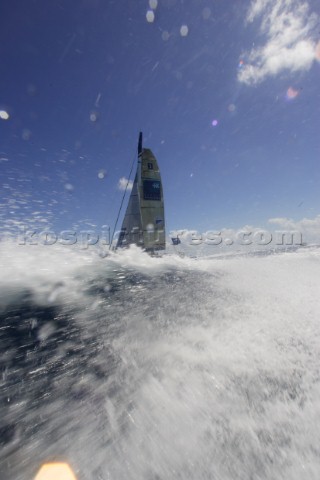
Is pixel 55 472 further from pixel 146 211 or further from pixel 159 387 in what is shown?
pixel 146 211

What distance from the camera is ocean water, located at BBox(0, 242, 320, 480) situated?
133cm

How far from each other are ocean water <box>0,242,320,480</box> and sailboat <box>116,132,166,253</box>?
1871 centimetres

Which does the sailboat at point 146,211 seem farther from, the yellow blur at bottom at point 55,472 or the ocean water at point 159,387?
the yellow blur at bottom at point 55,472

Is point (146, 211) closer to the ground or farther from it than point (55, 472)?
farther from it

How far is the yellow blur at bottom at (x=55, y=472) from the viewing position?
122 cm

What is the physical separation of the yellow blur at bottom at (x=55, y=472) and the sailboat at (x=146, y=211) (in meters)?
21.2

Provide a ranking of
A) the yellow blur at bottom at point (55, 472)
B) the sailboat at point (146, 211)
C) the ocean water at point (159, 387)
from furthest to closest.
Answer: the sailboat at point (146, 211)
the ocean water at point (159, 387)
the yellow blur at bottom at point (55, 472)

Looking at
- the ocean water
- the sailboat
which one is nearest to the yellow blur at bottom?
the ocean water

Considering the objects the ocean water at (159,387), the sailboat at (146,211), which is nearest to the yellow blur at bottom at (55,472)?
the ocean water at (159,387)

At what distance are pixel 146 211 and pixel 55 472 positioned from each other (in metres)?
22.2

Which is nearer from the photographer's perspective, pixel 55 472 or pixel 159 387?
pixel 55 472

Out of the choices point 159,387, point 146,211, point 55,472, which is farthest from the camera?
point 146,211

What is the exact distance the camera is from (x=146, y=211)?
23016 mm

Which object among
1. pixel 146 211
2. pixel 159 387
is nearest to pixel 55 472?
pixel 159 387
